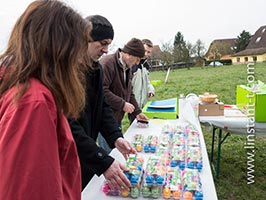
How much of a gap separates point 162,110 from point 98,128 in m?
1.08

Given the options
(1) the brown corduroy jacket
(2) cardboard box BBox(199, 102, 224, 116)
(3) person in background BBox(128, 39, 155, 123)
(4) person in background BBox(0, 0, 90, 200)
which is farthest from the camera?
(3) person in background BBox(128, 39, 155, 123)

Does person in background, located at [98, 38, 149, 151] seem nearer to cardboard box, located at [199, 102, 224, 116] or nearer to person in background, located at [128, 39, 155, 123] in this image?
cardboard box, located at [199, 102, 224, 116]

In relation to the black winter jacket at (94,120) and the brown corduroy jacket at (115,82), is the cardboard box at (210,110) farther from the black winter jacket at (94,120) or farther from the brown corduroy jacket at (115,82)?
the black winter jacket at (94,120)

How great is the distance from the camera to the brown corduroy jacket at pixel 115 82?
2.04m

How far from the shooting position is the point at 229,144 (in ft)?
12.6

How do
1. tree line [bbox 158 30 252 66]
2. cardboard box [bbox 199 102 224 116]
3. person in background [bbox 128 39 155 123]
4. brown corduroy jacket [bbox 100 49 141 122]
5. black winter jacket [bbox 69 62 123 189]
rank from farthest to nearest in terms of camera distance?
1. tree line [bbox 158 30 252 66]
2. person in background [bbox 128 39 155 123]
3. cardboard box [bbox 199 102 224 116]
4. brown corduroy jacket [bbox 100 49 141 122]
5. black winter jacket [bbox 69 62 123 189]

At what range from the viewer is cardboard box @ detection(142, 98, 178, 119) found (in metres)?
2.34

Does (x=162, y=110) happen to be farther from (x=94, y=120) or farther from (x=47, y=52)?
(x=47, y=52)

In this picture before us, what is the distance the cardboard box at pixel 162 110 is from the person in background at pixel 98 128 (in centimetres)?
92

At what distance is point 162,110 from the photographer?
7.98 ft

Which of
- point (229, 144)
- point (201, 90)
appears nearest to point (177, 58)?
point (201, 90)

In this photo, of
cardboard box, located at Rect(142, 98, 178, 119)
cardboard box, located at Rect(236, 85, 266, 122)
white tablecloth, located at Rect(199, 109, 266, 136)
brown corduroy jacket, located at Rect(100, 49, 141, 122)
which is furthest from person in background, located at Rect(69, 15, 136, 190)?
cardboard box, located at Rect(236, 85, 266, 122)

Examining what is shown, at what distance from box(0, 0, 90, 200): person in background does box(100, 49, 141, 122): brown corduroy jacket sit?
51.4 inches

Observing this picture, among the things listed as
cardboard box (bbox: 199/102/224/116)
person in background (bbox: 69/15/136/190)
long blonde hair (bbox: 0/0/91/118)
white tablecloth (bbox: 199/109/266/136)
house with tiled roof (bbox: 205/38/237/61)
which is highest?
long blonde hair (bbox: 0/0/91/118)
